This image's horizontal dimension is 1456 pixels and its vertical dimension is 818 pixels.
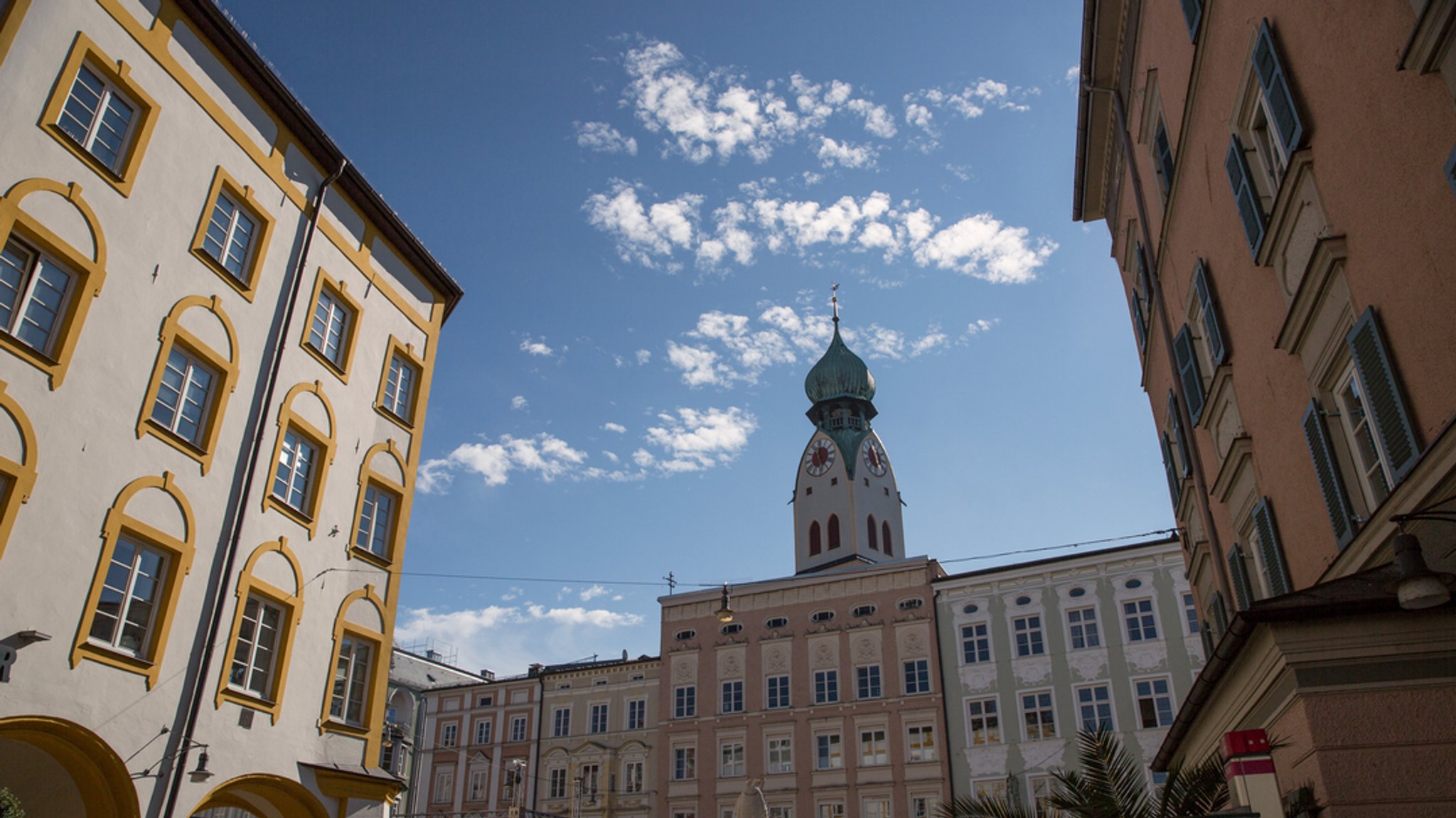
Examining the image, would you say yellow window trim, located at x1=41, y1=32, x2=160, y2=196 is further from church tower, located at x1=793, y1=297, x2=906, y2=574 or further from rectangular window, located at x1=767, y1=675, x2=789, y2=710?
church tower, located at x1=793, y1=297, x2=906, y2=574

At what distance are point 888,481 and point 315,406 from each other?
5567 centimetres

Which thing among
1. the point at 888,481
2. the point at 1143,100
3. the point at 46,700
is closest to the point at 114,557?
the point at 46,700

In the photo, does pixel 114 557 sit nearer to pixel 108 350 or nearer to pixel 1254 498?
pixel 108 350

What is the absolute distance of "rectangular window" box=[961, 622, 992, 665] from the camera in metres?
46.8

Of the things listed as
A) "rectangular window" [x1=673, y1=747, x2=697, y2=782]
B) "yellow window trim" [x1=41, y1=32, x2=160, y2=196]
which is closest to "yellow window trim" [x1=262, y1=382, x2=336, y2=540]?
"yellow window trim" [x1=41, y1=32, x2=160, y2=196]

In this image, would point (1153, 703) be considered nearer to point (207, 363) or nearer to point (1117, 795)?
point (1117, 795)

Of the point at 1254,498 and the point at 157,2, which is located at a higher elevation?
the point at 157,2

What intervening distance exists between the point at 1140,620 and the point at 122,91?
41.5 m

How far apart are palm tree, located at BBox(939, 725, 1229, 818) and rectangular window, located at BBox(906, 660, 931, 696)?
37914 mm

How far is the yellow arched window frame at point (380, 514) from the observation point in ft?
65.3

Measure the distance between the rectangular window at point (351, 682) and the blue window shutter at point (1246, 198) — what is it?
16.0 m

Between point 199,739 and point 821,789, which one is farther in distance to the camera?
point 821,789

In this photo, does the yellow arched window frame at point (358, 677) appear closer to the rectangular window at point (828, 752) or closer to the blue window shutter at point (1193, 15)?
the blue window shutter at point (1193, 15)

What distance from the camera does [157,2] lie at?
52.4 ft
